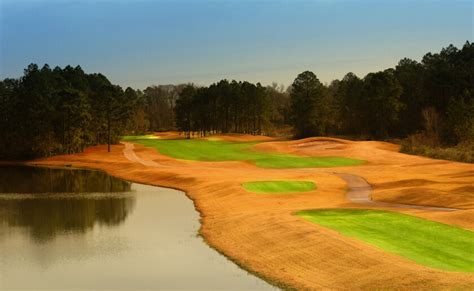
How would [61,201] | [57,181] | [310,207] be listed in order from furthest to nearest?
1. [57,181]
2. [61,201]
3. [310,207]

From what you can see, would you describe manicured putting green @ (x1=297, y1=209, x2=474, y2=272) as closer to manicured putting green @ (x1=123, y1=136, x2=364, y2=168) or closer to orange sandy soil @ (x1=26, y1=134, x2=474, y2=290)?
orange sandy soil @ (x1=26, y1=134, x2=474, y2=290)

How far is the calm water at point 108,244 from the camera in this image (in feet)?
76.2

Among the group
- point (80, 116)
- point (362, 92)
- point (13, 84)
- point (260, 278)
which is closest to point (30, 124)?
point (80, 116)

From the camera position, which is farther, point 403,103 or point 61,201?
point 403,103

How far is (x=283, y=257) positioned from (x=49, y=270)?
37.7 ft

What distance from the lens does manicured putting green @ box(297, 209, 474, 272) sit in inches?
869

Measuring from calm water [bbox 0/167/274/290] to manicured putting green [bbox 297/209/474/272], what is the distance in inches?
266

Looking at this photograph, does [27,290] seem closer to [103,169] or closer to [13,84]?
[103,169]

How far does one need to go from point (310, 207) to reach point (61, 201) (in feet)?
79.6

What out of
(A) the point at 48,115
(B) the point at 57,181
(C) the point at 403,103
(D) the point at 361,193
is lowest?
(B) the point at 57,181

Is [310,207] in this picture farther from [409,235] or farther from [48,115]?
[48,115]

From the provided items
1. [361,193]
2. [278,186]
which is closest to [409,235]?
[361,193]

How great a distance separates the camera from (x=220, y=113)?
144125mm

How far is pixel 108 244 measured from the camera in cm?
3019
